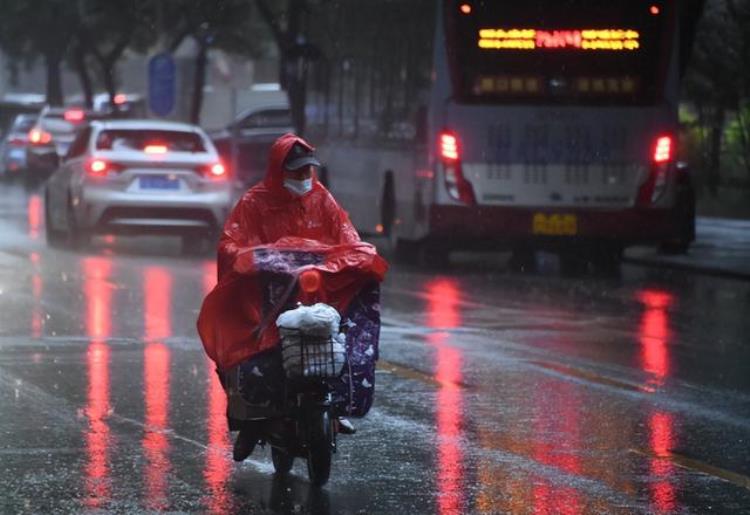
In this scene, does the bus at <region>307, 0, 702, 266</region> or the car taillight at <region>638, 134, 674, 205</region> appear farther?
the car taillight at <region>638, 134, 674, 205</region>

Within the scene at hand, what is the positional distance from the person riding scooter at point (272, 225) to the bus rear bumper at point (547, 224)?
11913 mm

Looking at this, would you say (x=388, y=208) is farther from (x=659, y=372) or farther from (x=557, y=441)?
(x=557, y=441)

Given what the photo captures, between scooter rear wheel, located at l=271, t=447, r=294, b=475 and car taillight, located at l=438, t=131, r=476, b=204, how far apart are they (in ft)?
39.0

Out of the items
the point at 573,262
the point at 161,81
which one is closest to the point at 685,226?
the point at 573,262

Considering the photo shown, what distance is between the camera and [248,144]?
4097 centimetres

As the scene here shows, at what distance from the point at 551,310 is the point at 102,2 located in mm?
33657

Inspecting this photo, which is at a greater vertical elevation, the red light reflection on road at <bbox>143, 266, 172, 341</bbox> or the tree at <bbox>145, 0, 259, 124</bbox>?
the tree at <bbox>145, 0, 259, 124</bbox>

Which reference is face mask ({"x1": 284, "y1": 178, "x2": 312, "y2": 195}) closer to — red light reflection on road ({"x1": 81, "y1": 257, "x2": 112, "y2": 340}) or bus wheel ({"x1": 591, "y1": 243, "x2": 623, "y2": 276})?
red light reflection on road ({"x1": 81, "y1": 257, "x2": 112, "y2": 340})

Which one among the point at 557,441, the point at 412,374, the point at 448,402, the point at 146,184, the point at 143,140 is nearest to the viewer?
the point at 557,441

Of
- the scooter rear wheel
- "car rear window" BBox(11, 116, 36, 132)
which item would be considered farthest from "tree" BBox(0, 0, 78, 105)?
the scooter rear wheel

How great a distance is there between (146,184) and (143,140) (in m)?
0.68

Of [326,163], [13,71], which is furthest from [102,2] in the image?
[326,163]

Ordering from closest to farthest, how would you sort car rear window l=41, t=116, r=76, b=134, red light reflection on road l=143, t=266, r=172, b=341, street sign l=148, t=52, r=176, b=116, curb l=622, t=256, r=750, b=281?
red light reflection on road l=143, t=266, r=172, b=341 → curb l=622, t=256, r=750, b=281 → street sign l=148, t=52, r=176, b=116 → car rear window l=41, t=116, r=76, b=134

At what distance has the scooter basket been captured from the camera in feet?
25.6
